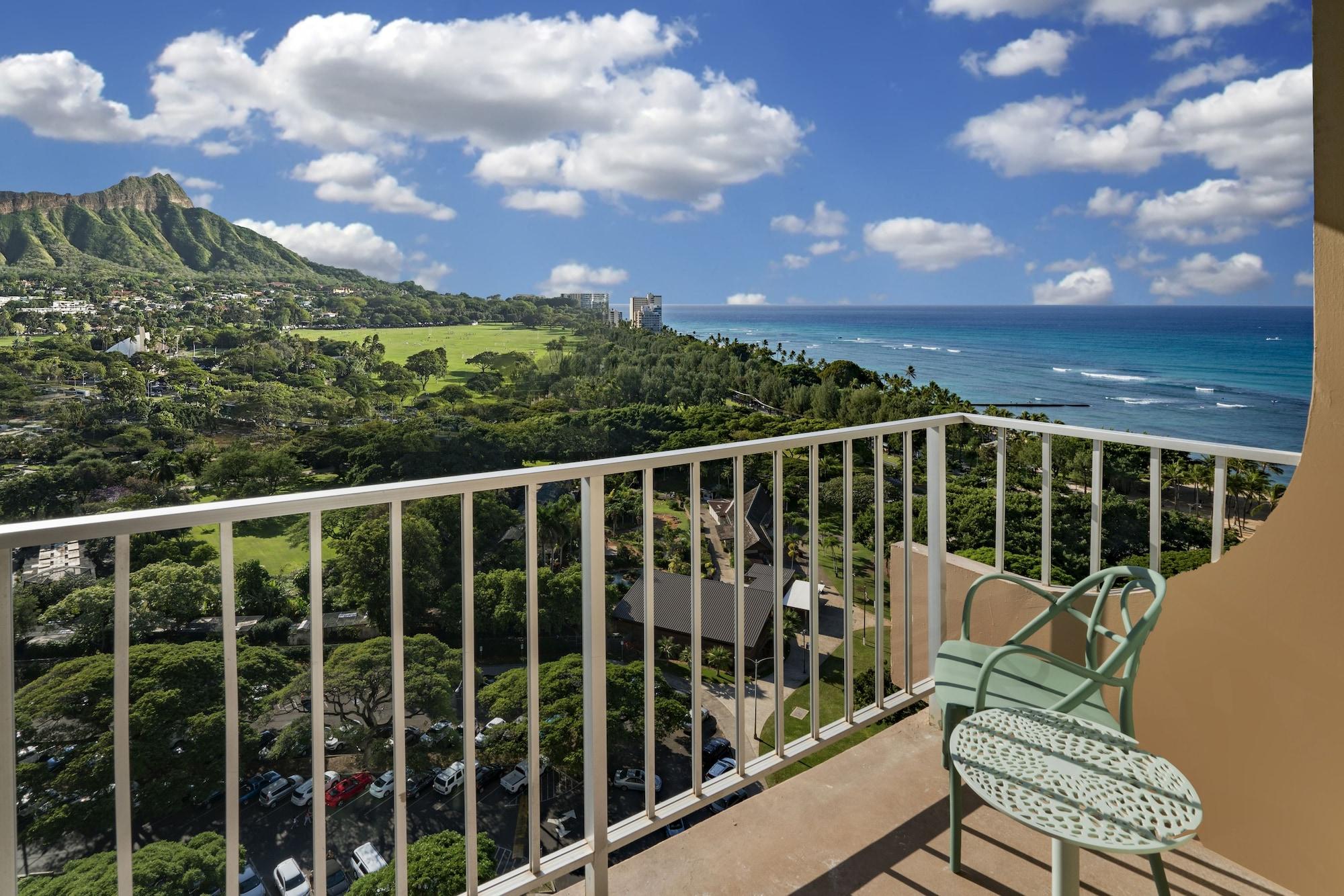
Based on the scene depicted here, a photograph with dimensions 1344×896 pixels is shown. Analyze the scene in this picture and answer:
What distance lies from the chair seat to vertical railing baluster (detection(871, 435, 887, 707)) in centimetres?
40

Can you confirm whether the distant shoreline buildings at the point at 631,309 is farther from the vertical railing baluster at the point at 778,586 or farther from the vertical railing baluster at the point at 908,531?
the vertical railing baluster at the point at 778,586

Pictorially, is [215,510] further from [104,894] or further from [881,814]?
[881,814]

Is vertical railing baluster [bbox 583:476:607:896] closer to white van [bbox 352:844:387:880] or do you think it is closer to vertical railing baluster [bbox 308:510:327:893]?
vertical railing baluster [bbox 308:510:327:893]

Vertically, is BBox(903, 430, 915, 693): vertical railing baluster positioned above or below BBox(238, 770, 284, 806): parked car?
above

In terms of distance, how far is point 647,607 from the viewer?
1.79m

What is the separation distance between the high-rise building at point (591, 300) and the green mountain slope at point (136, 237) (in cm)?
911

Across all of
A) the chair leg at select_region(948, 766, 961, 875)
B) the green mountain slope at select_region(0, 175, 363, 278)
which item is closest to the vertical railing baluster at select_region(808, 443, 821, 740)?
the chair leg at select_region(948, 766, 961, 875)

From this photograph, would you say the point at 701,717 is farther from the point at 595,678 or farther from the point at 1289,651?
the point at 1289,651

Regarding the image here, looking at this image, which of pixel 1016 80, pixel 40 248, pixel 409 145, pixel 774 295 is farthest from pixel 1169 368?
pixel 40 248

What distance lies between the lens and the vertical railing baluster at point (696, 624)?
187 centimetres

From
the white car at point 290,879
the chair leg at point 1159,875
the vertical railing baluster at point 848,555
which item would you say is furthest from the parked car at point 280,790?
the chair leg at point 1159,875

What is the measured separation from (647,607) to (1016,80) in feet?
138

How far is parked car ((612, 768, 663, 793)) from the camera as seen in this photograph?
1.84 m

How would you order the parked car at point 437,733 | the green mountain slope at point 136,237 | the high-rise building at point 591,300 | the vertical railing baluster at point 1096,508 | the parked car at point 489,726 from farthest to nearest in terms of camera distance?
the high-rise building at point 591,300
the green mountain slope at point 136,237
the parked car at point 489,726
the parked car at point 437,733
the vertical railing baluster at point 1096,508
